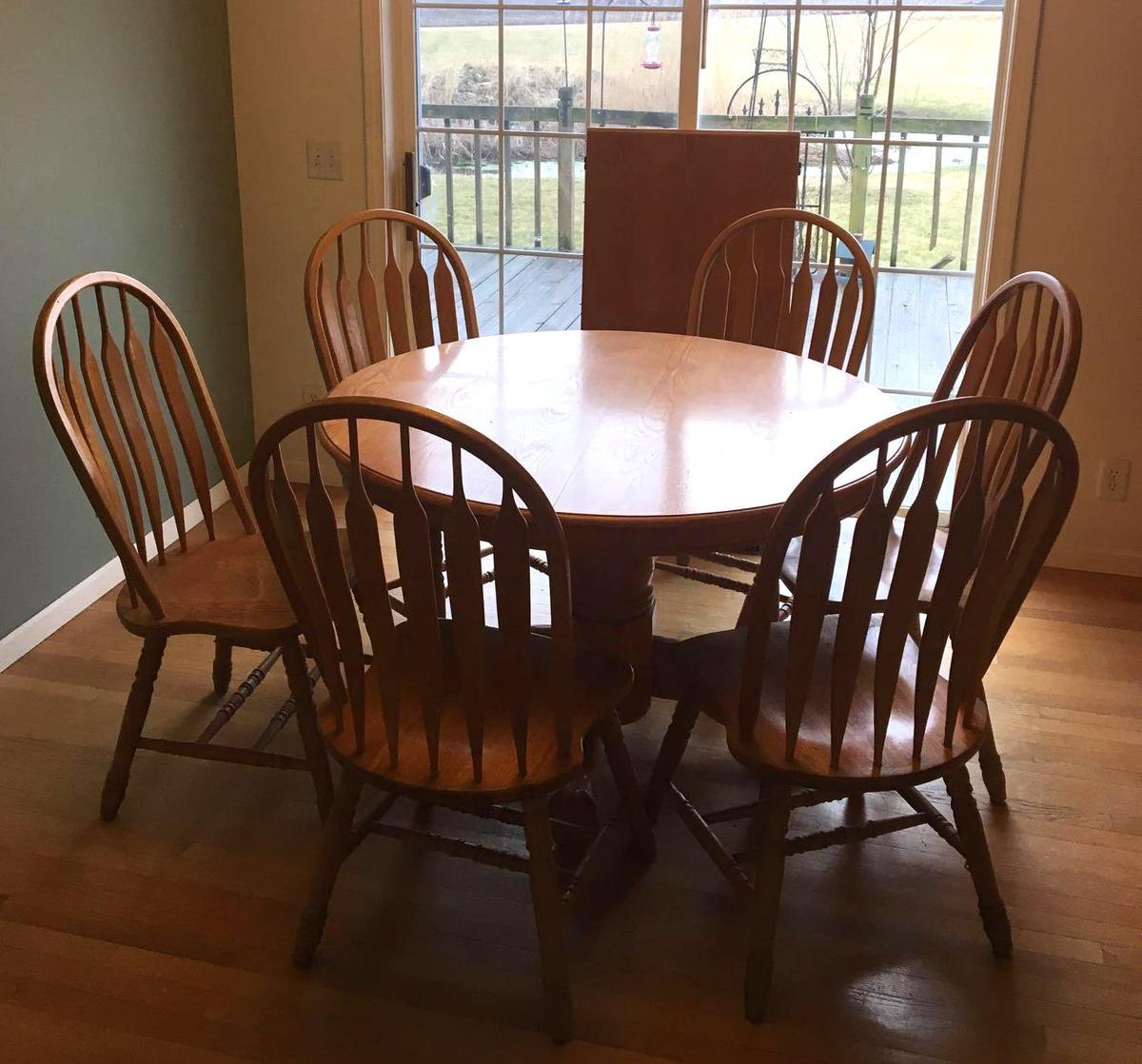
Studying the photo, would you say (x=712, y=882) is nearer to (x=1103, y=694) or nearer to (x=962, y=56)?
(x=1103, y=694)

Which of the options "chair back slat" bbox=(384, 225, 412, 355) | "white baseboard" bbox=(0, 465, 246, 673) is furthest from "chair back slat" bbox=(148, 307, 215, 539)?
"chair back slat" bbox=(384, 225, 412, 355)

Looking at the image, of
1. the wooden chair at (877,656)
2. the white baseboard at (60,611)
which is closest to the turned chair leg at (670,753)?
the wooden chair at (877,656)

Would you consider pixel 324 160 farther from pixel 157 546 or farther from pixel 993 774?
pixel 993 774

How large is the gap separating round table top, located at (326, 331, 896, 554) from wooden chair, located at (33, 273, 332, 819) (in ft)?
1.08

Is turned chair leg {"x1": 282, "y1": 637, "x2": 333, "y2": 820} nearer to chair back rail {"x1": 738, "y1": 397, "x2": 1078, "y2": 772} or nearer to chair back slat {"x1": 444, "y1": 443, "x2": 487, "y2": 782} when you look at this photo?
chair back slat {"x1": 444, "y1": 443, "x2": 487, "y2": 782}

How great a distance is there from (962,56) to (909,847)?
2137mm

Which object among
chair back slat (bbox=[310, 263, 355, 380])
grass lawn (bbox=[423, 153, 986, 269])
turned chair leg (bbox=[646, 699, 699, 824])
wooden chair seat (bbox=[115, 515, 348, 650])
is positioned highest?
grass lawn (bbox=[423, 153, 986, 269])

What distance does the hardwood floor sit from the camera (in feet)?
5.82

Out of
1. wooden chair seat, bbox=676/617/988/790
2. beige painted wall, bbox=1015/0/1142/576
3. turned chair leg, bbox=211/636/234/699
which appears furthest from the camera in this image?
beige painted wall, bbox=1015/0/1142/576

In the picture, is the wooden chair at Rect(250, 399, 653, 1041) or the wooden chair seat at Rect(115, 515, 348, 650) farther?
the wooden chair seat at Rect(115, 515, 348, 650)

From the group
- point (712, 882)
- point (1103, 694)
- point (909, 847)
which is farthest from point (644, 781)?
point (1103, 694)

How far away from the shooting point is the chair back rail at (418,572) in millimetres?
1464

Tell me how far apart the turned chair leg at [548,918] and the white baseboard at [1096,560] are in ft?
7.03

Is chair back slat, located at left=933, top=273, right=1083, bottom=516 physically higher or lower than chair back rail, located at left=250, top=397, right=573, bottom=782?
higher
